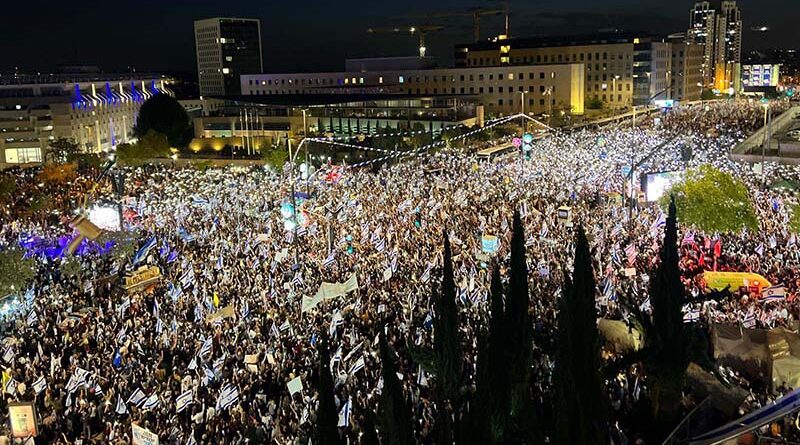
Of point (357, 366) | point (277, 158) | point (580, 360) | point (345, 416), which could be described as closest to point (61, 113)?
point (277, 158)

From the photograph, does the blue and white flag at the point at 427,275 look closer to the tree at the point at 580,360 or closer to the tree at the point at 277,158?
the tree at the point at 580,360

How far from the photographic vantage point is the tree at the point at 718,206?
25703mm

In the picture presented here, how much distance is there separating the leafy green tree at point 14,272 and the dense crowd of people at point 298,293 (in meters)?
0.54

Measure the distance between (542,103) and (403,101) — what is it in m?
19.6

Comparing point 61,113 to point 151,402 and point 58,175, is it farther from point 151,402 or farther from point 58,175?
point 151,402

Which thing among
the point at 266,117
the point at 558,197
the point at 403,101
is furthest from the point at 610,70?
the point at 558,197

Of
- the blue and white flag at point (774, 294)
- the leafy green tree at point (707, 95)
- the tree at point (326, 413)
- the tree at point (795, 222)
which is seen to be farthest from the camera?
the leafy green tree at point (707, 95)

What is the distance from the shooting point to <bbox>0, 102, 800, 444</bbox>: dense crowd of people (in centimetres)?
1443

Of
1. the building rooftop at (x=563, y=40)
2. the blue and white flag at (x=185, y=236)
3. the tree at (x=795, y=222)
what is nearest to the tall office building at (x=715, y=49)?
the building rooftop at (x=563, y=40)

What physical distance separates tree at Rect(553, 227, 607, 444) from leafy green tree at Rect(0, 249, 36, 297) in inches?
A: 702

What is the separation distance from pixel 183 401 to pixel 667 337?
8906 millimetres

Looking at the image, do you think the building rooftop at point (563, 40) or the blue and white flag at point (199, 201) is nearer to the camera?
the blue and white flag at point (199, 201)

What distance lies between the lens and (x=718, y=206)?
2578 centimetres

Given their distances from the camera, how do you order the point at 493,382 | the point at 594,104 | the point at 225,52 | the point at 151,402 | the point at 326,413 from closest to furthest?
1. the point at 326,413
2. the point at 493,382
3. the point at 151,402
4. the point at 594,104
5. the point at 225,52
